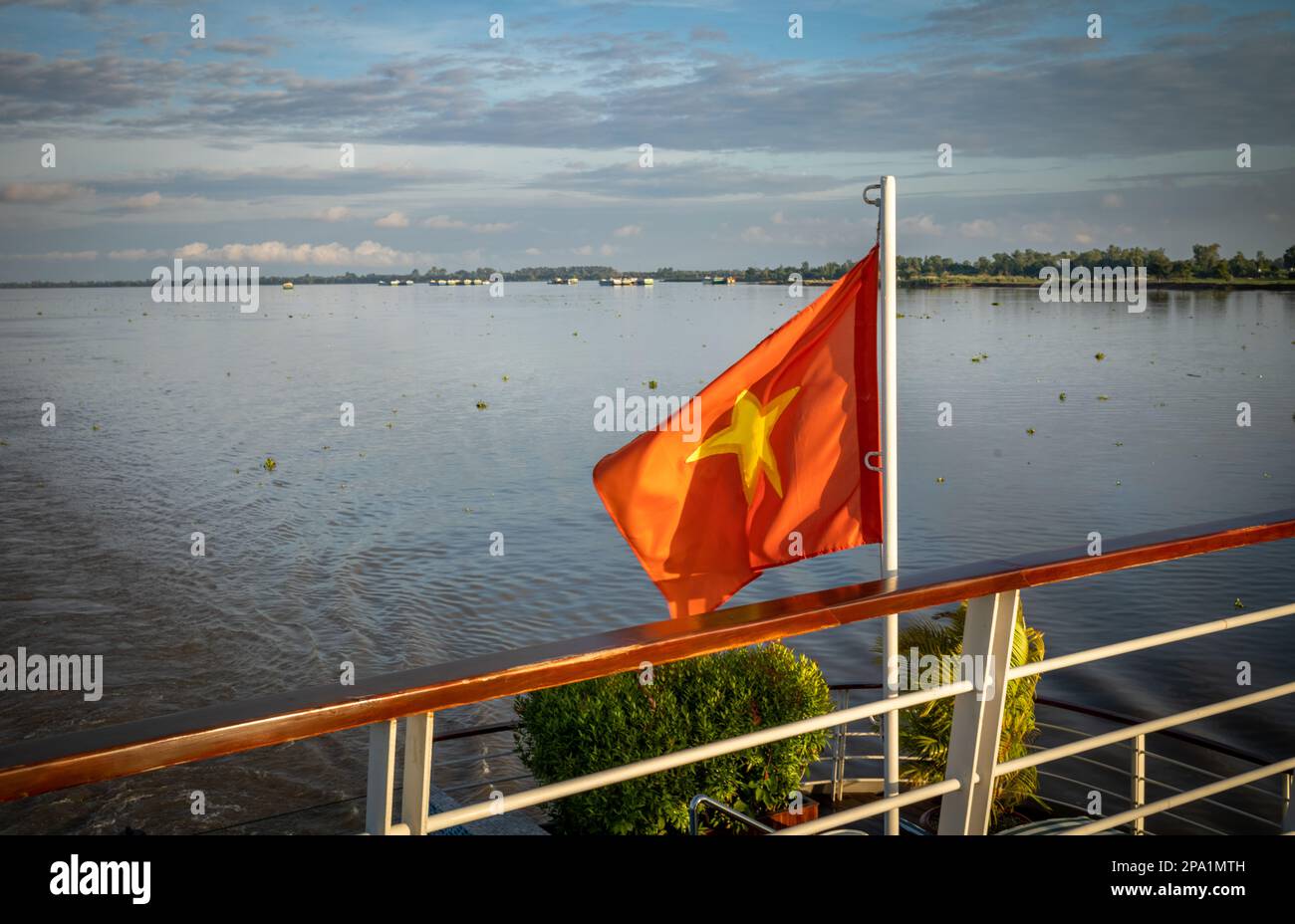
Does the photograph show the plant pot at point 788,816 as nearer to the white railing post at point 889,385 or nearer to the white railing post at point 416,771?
the white railing post at point 889,385

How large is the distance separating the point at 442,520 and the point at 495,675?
824 inches

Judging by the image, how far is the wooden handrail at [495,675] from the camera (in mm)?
1474

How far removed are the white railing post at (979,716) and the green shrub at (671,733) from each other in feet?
12.5

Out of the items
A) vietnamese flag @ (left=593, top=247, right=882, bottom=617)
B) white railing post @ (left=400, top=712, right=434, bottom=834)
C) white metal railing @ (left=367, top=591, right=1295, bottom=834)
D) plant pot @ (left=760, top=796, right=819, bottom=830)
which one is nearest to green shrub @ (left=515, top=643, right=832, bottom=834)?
plant pot @ (left=760, top=796, right=819, bottom=830)

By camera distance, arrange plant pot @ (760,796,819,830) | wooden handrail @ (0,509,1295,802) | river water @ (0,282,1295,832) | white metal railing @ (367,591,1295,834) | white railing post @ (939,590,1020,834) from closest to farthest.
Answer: wooden handrail @ (0,509,1295,802) < white metal railing @ (367,591,1295,834) < white railing post @ (939,590,1020,834) < plant pot @ (760,796,819,830) < river water @ (0,282,1295,832)

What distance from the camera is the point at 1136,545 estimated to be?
2.52 metres

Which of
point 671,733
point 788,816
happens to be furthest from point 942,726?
point 671,733

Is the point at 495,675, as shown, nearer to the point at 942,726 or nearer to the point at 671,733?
the point at 671,733

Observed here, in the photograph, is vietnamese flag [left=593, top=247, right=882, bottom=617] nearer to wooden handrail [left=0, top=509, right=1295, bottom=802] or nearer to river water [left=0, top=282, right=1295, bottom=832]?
wooden handrail [left=0, top=509, right=1295, bottom=802]

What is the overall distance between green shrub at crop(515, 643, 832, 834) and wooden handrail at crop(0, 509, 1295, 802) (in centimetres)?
405

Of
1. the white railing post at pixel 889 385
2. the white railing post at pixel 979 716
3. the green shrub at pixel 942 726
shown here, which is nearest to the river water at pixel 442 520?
the green shrub at pixel 942 726

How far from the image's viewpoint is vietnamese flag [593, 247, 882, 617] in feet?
14.3
